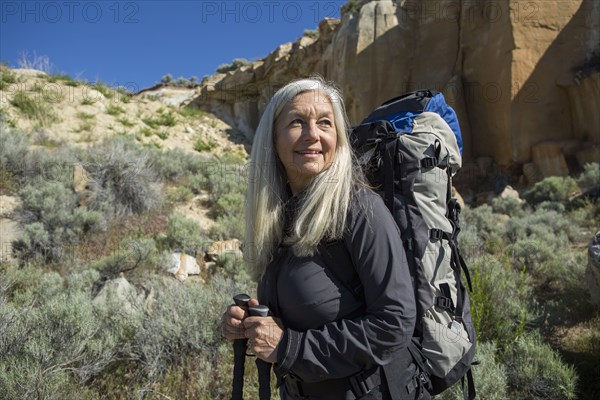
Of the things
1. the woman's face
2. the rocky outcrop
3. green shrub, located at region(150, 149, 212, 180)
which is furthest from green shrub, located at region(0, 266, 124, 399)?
the rocky outcrop

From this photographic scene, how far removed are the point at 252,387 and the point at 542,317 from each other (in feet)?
9.03

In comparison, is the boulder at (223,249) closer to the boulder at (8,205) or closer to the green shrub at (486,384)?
the boulder at (8,205)

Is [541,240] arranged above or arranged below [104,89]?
below

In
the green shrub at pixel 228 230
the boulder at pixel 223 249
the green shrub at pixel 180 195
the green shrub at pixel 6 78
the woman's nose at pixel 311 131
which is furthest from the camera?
the green shrub at pixel 6 78

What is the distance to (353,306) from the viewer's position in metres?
1.35

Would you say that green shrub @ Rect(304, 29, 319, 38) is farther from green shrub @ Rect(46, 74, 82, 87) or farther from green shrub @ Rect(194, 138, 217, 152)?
green shrub @ Rect(46, 74, 82, 87)

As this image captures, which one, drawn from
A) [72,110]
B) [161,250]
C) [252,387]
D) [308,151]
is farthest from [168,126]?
[308,151]

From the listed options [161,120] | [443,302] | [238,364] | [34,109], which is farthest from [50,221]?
[161,120]

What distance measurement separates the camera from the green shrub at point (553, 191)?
30.6 ft

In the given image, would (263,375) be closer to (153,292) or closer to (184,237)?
(153,292)

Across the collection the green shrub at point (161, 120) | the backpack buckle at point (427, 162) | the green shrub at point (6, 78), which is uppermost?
the green shrub at point (6, 78)

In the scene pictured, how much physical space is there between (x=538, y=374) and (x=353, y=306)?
7.70ft

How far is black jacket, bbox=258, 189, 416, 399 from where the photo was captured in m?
1.26

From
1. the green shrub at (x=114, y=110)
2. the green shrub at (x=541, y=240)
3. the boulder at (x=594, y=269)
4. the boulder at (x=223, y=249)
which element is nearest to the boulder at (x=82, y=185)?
the boulder at (x=223, y=249)
